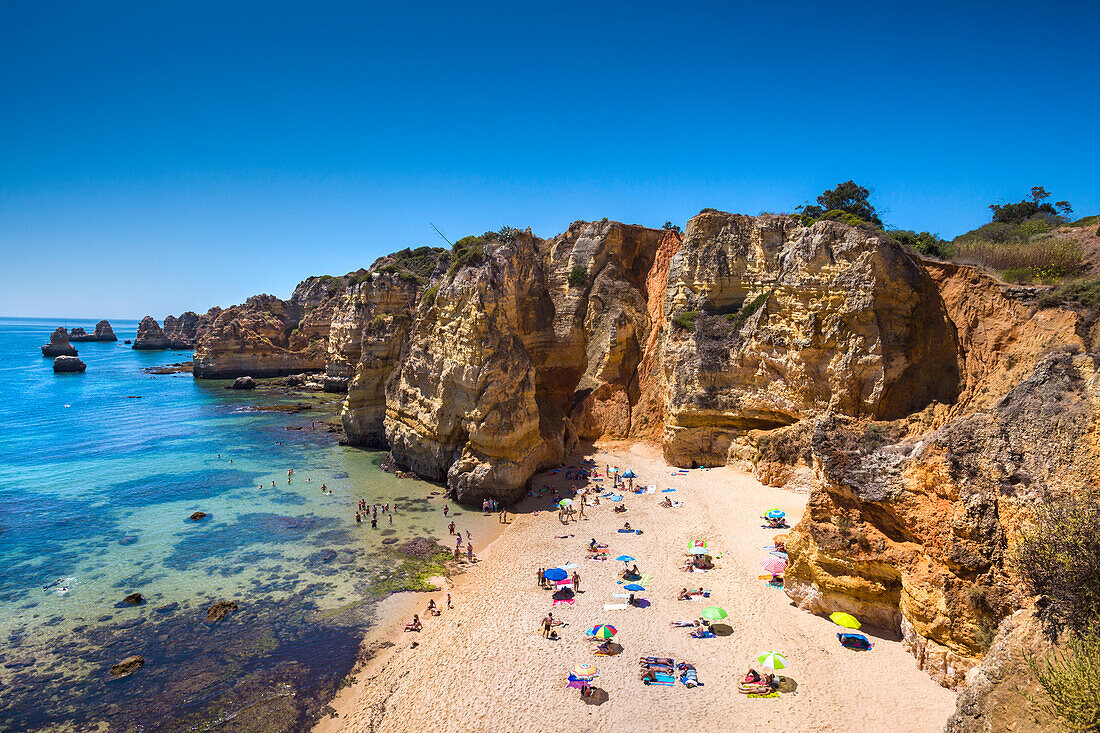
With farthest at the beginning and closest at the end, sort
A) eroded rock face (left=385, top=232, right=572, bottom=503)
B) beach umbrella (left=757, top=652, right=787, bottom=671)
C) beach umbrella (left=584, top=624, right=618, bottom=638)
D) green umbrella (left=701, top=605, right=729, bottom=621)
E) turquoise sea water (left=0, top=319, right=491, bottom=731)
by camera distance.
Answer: eroded rock face (left=385, top=232, right=572, bottom=503) < green umbrella (left=701, top=605, right=729, bottom=621) < beach umbrella (left=584, top=624, right=618, bottom=638) < turquoise sea water (left=0, top=319, right=491, bottom=731) < beach umbrella (left=757, top=652, right=787, bottom=671)

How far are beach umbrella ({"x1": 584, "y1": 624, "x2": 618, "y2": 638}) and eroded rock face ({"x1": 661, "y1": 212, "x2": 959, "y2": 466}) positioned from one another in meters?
15.4

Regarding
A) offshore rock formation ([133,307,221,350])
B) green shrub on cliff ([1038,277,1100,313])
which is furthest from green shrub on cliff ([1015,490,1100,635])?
offshore rock formation ([133,307,221,350])

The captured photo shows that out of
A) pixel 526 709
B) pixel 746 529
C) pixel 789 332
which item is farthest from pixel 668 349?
pixel 526 709

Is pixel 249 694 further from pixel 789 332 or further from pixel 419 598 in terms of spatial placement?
pixel 789 332

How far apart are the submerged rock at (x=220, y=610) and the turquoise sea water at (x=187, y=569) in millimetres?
230

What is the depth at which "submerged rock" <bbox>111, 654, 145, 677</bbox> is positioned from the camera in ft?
45.5

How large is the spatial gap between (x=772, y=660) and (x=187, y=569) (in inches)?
843

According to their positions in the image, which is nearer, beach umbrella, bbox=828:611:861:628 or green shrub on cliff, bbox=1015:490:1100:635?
green shrub on cliff, bbox=1015:490:1100:635

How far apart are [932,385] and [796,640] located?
1382 cm

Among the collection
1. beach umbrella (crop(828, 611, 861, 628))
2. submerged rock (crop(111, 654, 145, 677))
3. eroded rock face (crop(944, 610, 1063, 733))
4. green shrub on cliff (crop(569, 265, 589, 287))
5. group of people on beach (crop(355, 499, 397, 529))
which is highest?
green shrub on cliff (crop(569, 265, 589, 287))

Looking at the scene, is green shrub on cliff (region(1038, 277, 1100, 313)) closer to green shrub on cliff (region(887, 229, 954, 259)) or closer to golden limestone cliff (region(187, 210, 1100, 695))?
golden limestone cliff (region(187, 210, 1100, 695))

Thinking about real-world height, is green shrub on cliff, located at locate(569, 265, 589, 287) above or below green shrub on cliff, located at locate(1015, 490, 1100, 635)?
above

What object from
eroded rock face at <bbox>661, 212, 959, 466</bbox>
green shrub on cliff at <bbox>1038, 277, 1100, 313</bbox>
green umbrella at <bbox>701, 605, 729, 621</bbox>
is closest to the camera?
green umbrella at <bbox>701, 605, 729, 621</bbox>

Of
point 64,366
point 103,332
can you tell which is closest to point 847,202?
point 64,366
